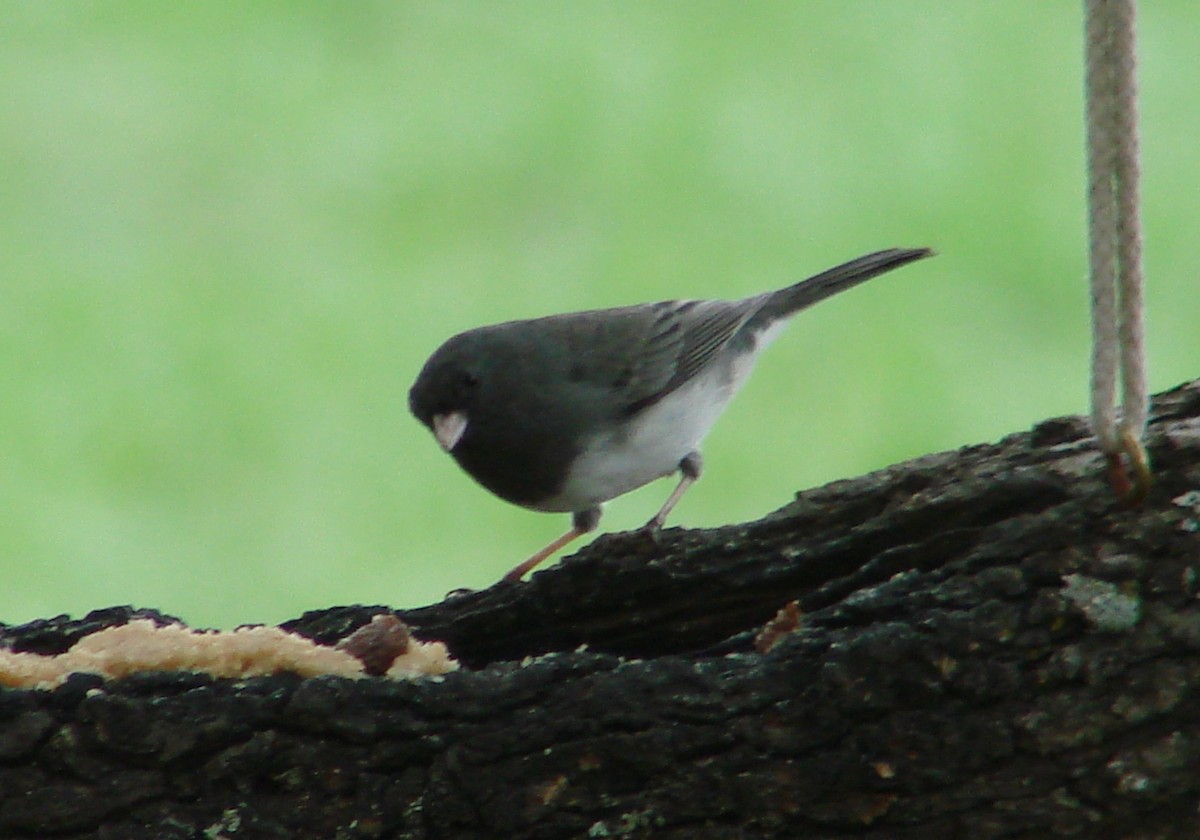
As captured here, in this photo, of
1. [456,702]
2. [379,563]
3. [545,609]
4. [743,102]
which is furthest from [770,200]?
[456,702]

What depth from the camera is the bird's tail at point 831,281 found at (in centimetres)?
370

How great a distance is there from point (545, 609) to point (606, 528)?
1.97 metres

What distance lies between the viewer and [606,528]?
434cm

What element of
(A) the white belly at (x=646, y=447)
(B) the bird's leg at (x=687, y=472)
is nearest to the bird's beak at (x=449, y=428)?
(A) the white belly at (x=646, y=447)

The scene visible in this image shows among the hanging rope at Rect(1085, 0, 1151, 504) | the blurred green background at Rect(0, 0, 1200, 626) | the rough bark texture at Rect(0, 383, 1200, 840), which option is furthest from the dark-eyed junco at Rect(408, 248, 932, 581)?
the hanging rope at Rect(1085, 0, 1151, 504)

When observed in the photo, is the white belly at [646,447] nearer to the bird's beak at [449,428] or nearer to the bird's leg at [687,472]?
the bird's leg at [687,472]

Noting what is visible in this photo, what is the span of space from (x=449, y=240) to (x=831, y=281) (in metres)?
1.60

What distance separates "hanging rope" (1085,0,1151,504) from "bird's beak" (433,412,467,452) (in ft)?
5.42

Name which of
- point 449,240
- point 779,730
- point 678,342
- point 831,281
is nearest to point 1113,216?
point 779,730

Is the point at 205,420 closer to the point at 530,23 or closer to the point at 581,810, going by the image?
the point at 530,23

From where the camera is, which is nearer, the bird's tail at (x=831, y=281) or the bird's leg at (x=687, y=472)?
the bird's leg at (x=687, y=472)

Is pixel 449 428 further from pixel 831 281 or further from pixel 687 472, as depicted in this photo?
pixel 831 281

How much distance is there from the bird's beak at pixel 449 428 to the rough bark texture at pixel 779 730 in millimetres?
1307

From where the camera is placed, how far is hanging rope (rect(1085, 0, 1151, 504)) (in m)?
1.75
